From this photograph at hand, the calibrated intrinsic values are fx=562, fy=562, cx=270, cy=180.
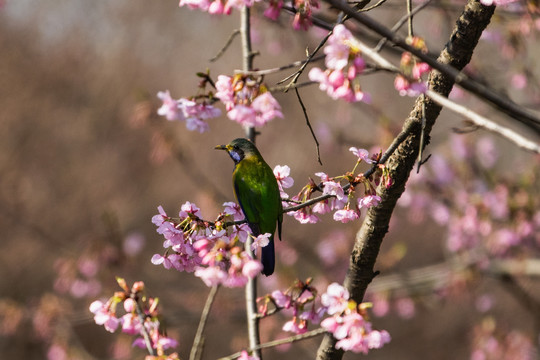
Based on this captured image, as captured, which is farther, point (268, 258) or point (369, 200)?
point (268, 258)

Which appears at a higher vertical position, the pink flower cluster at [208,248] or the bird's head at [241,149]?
the bird's head at [241,149]

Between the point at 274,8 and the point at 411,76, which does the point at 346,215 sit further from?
the point at 274,8

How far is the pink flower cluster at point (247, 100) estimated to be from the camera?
152 centimetres

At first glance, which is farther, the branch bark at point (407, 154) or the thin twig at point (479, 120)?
the branch bark at point (407, 154)

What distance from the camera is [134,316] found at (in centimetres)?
179

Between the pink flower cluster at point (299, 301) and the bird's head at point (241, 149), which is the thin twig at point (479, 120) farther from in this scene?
the bird's head at point (241, 149)

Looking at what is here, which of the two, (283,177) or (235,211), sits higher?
(283,177)

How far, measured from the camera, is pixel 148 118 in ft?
11.9

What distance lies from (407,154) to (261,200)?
48 centimetres

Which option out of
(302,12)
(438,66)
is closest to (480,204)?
(302,12)

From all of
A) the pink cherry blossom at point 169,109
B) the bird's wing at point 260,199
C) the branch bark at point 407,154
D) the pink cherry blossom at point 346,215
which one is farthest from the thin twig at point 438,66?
the pink cherry blossom at point 169,109

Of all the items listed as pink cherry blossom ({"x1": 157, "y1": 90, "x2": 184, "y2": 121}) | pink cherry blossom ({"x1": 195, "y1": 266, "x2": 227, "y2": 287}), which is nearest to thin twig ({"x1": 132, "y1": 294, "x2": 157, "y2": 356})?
pink cherry blossom ({"x1": 195, "y1": 266, "x2": 227, "y2": 287})

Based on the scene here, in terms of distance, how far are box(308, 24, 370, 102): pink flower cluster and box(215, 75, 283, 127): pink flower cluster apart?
21 cm

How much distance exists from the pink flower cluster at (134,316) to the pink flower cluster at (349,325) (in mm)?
551
